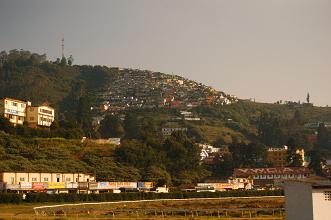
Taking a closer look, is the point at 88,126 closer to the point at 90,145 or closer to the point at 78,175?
the point at 90,145

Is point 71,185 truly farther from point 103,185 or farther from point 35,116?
point 35,116

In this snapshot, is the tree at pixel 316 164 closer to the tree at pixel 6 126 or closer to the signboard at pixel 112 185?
the signboard at pixel 112 185

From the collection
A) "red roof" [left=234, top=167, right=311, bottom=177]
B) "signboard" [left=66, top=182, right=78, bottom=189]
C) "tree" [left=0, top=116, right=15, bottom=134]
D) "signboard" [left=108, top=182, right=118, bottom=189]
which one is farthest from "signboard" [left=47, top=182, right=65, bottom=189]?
"red roof" [left=234, top=167, right=311, bottom=177]

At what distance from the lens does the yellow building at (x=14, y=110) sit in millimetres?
148250

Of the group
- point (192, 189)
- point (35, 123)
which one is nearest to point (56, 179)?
point (192, 189)

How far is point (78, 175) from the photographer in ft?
400

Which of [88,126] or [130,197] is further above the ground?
[88,126]

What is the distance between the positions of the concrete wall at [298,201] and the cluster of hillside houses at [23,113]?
116838mm

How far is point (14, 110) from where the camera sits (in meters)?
152

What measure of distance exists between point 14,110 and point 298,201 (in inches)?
4794

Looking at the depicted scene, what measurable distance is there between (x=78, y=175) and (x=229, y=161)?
5730cm

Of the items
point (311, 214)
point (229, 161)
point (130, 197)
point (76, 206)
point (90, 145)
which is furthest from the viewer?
point (229, 161)

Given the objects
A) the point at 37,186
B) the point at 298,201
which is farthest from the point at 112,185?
the point at 298,201

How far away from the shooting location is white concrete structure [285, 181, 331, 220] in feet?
123
